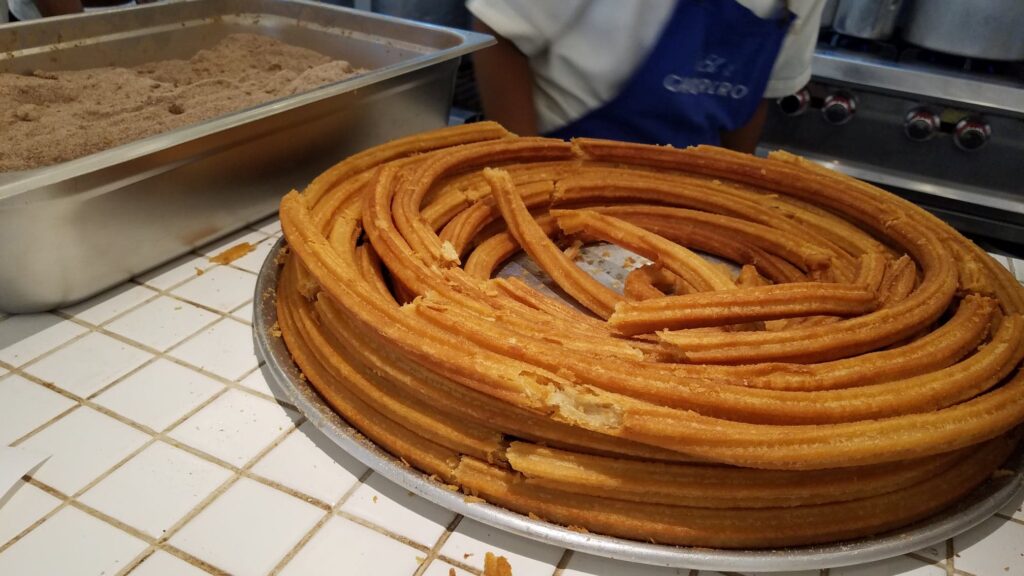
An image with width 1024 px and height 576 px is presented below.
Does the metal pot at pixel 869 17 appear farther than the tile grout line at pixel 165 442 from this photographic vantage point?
Yes

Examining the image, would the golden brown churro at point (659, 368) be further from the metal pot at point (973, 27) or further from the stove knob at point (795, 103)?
the metal pot at point (973, 27)

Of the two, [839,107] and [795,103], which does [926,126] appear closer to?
[839,107]

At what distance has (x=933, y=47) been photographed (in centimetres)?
167

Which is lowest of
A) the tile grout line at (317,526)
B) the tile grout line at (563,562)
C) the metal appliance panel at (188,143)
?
the tile grout line at (563,562)

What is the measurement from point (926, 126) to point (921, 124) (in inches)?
0.5

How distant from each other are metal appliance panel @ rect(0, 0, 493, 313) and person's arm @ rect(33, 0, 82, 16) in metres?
0.42

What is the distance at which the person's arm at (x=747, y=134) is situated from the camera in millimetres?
1527

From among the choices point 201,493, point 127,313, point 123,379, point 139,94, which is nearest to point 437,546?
point 201,493

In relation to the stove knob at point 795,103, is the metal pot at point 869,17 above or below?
above

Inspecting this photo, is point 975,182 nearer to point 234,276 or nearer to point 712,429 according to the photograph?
point 712,429

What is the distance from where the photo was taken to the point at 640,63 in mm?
1257

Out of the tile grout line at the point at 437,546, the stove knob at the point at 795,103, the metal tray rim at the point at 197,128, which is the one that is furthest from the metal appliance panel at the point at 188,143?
the stove knob at the point at 795,103

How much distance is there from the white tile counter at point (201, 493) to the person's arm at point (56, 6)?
1152mm

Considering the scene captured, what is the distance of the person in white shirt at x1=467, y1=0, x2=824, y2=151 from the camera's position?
3.93ft
